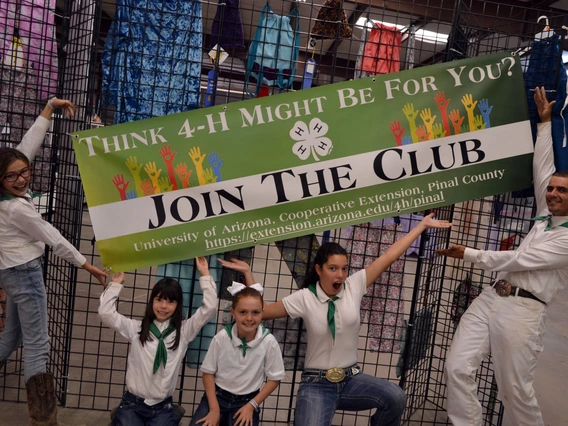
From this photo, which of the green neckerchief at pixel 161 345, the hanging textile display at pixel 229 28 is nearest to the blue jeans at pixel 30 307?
the green neckerchief at pixel 161 345

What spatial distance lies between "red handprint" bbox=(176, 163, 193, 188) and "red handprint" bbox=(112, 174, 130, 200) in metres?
0.27

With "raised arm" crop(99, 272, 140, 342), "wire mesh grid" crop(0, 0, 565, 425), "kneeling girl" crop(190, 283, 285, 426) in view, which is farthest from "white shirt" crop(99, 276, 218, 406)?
"wire mesh grid" crop(0, 0, 565, 425)

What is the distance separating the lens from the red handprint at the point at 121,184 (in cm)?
284

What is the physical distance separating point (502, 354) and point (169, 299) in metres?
1.69

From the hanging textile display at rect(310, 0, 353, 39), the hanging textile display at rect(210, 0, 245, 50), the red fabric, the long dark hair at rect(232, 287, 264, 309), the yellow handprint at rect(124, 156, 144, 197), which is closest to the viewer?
the long dark hair at rect(232, 287, 264, 309)

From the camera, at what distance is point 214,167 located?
287 cm

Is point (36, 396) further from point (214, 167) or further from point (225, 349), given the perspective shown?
point (214, 167)

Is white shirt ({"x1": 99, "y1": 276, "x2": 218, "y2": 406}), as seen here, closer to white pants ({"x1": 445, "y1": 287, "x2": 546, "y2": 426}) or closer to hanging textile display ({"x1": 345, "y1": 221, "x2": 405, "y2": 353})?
hanging textile display ({"x1": 345, "y1": 221, "x2": 405, "y2": 353})

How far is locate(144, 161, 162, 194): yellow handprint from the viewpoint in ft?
9.34

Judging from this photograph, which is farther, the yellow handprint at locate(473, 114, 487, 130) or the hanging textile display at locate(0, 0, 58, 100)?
the hanging textile display at locate(0, 0, 58, 100)

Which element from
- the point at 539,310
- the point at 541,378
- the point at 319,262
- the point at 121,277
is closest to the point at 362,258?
the point at 319,262

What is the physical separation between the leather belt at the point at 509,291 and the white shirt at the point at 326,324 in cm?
71

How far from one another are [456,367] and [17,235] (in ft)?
7.64

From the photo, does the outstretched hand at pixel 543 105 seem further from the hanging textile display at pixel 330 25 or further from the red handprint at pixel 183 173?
the red handprint at pixel 183 173
